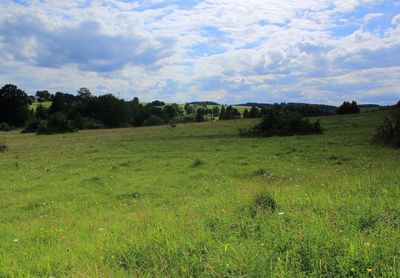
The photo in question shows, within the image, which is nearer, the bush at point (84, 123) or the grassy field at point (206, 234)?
the grassy field at point (206, 234)

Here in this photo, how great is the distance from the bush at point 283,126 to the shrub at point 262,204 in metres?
29.0

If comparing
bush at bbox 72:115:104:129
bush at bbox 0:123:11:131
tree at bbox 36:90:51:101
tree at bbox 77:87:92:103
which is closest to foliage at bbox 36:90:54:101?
tree at bbox 36:90:51:101

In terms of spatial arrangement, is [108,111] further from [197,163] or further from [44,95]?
[44,95]

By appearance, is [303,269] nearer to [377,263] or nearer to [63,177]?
[377,263]

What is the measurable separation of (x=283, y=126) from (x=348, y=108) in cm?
3543

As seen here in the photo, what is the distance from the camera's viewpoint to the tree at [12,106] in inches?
3829

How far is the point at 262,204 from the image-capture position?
7844mm

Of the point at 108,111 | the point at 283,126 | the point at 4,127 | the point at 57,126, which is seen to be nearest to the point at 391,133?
the point at 283,126

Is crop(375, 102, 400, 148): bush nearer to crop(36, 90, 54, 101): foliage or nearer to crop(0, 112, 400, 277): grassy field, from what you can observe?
crop(0, 112, 400, 277): grassy field

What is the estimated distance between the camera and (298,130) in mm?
36906

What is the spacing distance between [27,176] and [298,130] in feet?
81.7

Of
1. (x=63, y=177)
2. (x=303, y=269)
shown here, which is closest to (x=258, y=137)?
(x=63, y=177)

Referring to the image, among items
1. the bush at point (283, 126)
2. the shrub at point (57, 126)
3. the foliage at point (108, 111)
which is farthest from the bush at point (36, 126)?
the bush at point (283, 126)

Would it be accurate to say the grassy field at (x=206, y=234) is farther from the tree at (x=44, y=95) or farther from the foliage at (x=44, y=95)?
the tree at (x=44, y=95)
